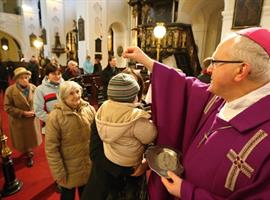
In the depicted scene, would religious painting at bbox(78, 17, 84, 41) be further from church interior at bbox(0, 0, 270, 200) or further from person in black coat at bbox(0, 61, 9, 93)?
person in black coat at bbox(0, 61, 9, 93)

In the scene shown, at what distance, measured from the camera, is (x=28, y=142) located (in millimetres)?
3252

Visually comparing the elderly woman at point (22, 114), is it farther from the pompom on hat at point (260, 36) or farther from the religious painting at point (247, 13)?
the religious painting at point (247, 13)

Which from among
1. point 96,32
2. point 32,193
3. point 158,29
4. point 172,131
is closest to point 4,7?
point 96,32

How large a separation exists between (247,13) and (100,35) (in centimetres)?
823

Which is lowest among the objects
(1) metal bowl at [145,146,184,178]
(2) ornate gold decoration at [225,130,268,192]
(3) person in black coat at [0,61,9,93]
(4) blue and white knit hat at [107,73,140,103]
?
(3) person in black coat at [0,61,9,93]

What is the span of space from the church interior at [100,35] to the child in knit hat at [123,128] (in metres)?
1.18

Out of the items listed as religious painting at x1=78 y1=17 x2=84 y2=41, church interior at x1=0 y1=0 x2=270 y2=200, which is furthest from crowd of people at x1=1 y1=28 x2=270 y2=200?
religious painting at x1=78 y1=17 x2=84 y2=41

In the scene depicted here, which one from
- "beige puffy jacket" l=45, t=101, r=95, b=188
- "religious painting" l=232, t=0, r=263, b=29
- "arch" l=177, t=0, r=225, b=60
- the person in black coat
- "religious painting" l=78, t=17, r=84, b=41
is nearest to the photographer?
"beige puffy jacket" l=45, t=101, r=95, b=188

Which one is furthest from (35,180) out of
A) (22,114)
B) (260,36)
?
(260,36)

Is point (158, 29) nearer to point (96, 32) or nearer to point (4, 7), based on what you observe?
point (96, 32)

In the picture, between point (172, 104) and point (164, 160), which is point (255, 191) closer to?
point (164, 160)

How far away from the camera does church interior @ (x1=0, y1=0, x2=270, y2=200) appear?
3.11 metres

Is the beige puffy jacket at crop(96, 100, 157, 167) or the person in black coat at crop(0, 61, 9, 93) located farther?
A: the person in black coat at crop(0, 61, 9, 93)

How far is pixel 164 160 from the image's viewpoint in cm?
109
